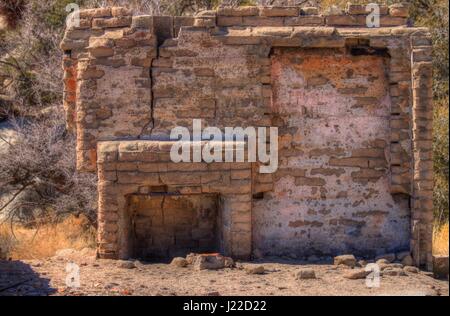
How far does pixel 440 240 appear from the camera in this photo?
471 inches

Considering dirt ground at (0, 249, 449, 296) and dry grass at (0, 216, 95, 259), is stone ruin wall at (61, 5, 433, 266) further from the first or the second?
dry grass at (0, 216, 95, 259)

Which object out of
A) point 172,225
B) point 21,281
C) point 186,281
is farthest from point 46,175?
point 186,281

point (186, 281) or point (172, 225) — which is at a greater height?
Answer: point (172, 225)

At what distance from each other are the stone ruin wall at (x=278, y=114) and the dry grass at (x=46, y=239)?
3.46 meters

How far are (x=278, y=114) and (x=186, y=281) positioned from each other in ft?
7.64

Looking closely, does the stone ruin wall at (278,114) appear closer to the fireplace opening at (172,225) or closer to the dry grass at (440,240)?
the fireplace opening at (172,225)

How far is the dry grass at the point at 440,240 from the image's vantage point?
1105cm

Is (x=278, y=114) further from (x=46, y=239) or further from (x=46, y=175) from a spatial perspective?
(x=46, y=175)

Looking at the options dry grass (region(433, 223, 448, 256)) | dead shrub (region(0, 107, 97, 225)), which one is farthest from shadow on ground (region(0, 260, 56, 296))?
dry grass (region(433, 223, 448, 256))

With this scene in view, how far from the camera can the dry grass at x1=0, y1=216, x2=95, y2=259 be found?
37.9 feet

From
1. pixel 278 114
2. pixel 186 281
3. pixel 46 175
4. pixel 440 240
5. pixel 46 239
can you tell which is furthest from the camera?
pixel 46 175

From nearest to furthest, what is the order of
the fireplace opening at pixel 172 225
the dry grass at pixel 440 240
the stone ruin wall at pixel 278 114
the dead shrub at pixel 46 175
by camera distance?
the stone ruin wall at pixel 278 114 → the fireplace opening at pixel 172 225 → the dry grass at pixel 440 240 → the dead shrub at pixel 46 175

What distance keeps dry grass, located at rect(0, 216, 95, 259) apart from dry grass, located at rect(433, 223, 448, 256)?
5434 mm

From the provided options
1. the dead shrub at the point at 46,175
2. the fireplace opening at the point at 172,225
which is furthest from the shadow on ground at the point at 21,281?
the dead shrub at the point at 46,175
